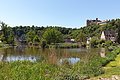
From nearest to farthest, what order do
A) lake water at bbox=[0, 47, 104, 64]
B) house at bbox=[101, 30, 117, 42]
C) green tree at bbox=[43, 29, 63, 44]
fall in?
lake water at bbox=[0, 47, 104, 64] < green tree at bbox=[43, 29, 63, 44] < house at bbox=[101, 30, 117, 42]

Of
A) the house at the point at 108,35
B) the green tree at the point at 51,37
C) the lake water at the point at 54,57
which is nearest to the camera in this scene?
the lake water at the point at 54,57

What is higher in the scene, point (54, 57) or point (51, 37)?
point (54, 57)

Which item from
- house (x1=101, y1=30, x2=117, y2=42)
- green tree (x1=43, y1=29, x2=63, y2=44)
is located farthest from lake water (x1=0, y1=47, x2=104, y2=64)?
house (x1=101, y1=30, x2=117, y2=42)

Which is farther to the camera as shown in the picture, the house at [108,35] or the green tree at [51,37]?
the house at [108,35]

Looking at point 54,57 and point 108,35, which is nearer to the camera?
point 54,57

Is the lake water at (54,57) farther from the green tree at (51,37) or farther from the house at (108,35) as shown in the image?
the house at (108,35)

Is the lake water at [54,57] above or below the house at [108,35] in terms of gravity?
above

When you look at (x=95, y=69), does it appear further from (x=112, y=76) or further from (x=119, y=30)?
(x=119, y=30)

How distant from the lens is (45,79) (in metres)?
9.73

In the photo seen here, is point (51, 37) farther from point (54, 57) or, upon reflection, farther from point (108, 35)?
point (54, 57)

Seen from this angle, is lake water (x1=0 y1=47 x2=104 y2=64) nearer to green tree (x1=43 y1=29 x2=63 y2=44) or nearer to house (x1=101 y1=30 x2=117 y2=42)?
green tree (x1=43 y1=29 x2=63 y2=44)

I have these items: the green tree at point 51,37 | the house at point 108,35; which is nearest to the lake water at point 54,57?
the green tree at point 51,37

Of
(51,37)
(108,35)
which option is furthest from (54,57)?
(108,35)

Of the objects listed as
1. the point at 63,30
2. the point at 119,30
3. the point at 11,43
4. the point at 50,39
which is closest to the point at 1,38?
the point at 11,43
